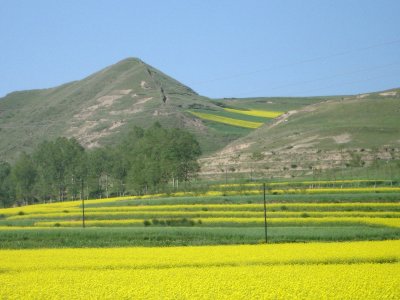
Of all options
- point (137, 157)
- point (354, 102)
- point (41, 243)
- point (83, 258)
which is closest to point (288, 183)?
point (137, 157)

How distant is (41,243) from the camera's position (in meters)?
45.3

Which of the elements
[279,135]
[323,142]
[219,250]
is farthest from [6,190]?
[219,250]

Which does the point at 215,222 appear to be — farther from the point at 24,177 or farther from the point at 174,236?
the point at 24,177

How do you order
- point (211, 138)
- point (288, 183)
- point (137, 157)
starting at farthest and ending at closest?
point (211, 138), point (137, 157), point (288, 183)

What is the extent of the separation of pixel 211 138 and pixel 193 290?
154m

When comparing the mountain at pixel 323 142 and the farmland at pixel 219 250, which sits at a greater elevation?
the mountain at pixel 323 142

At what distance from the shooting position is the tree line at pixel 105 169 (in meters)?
97.1

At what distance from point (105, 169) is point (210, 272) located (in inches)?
3592

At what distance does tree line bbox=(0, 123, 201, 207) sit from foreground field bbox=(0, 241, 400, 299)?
193 ft

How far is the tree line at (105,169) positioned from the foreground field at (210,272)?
58.8m

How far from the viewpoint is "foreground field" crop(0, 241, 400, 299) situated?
2133 cm

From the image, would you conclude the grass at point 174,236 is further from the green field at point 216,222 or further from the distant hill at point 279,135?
the distant hill at point 279,135

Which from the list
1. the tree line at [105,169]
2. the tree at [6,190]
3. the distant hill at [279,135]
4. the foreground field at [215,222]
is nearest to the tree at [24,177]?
the tree line at [105,169]

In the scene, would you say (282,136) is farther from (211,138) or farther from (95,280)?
(95,280)
